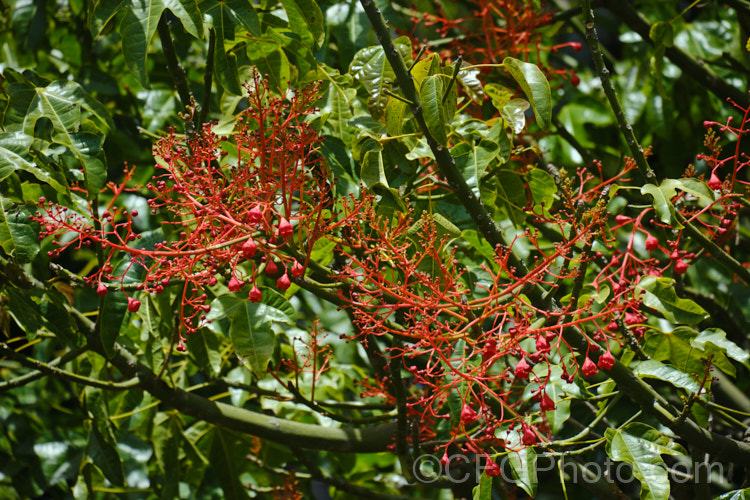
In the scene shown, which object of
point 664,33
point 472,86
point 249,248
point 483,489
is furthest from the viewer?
point 664,33

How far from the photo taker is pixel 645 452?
1386 mm

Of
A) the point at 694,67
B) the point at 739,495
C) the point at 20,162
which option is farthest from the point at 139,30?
the point at 694,67

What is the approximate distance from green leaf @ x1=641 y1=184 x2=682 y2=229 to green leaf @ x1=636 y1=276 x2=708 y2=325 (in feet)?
0.64

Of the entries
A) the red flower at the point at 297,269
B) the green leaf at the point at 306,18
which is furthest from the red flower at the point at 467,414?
the green leaf at the point at 306,18

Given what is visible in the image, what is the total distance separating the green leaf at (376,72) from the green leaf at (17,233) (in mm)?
734

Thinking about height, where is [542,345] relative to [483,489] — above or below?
above

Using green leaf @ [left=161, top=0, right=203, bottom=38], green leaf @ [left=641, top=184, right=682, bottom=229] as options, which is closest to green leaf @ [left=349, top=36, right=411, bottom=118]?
green leaf @ [left=161, top=0, right=203, bottom=38]

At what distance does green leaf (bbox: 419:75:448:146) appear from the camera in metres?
1.29

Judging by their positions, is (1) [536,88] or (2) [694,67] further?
(2) [694,67]

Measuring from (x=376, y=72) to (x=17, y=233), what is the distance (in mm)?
807

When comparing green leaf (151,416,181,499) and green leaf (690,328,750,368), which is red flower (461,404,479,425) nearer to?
green leaf (690,328,750,368)

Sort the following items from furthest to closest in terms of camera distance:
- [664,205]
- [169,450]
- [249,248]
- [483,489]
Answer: [169,450], [483,489], [664,205], [249,248]

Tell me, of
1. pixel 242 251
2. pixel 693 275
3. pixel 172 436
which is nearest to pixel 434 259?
pixel 242 251

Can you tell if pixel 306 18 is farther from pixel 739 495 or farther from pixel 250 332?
pixel 739 495
